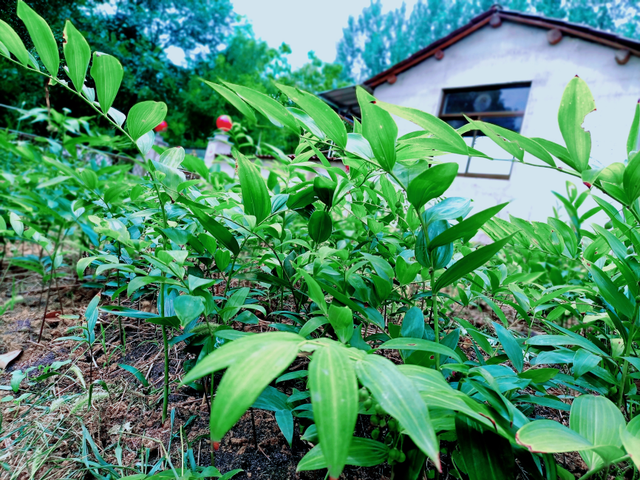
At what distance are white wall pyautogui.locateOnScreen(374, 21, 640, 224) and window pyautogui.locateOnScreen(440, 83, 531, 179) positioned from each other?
0.12 meters

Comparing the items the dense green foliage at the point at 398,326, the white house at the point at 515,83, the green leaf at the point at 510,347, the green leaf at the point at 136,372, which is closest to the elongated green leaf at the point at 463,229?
the dense green foliage at the point at 398,326

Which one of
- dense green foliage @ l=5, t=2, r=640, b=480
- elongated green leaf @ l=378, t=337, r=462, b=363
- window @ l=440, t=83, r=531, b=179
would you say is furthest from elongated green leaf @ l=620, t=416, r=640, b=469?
window @ l=440, t=83, r=531, b=179

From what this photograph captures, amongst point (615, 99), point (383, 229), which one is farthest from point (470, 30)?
point (383, 229)

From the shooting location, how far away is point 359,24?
18219 millimetres

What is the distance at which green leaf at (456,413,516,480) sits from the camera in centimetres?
26

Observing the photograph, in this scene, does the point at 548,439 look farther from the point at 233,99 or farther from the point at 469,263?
the point at 233,99

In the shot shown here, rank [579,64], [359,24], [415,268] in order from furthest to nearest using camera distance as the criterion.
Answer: [359,24]
[579,64]
[415,268]

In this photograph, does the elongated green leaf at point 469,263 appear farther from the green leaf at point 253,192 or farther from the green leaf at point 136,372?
the green leaf at point 136,372

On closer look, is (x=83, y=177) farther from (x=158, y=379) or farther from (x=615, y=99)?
(x=615, y=99)

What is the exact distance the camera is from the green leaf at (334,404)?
17cm

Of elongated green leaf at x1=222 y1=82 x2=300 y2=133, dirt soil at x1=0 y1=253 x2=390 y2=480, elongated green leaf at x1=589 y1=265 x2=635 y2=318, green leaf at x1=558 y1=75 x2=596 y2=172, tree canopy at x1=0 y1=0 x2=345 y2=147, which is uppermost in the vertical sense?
tree canopy at x1=0 y1=0 x2=345 y2=147

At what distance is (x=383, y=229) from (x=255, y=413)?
37cm

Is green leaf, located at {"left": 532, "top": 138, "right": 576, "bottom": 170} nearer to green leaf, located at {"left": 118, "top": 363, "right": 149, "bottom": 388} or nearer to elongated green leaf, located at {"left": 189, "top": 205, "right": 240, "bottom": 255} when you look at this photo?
elongated green leaf, located at {"left": 189, "top": 205, "right": 240, "bottom": 255}

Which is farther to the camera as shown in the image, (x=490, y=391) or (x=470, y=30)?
(x=470, y=30)
